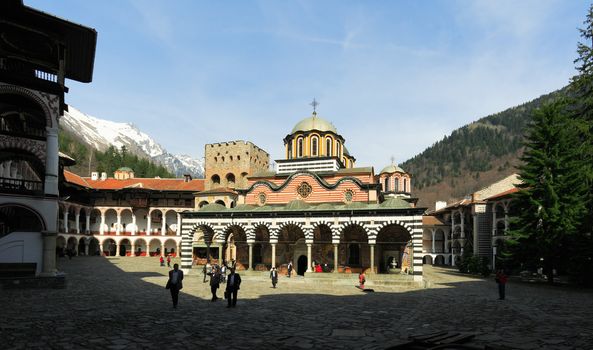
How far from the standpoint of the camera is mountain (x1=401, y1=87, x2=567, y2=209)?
148375 millimetres

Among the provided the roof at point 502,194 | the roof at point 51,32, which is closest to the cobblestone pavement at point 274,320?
the roof at point 51,32

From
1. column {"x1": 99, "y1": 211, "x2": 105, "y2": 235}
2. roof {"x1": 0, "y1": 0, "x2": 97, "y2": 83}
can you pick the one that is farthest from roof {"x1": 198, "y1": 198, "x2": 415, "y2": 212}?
column {"x1": 99, "y1": 211, "x2": 105, "y2": 235}

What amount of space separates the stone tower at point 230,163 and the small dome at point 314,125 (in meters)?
17.4

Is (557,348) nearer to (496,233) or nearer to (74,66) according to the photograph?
(74,66)

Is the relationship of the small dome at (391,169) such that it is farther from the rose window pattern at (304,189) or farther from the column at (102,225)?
the column at (102,225)

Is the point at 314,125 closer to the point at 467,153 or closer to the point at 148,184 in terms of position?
the point at 148,184

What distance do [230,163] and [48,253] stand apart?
1482 inches

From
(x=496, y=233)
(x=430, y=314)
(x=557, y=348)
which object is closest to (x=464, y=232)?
(x=496, y=233)

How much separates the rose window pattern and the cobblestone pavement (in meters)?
14.8

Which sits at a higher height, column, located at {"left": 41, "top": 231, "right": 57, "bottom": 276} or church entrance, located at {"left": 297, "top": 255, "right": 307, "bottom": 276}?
column, located at {"left": 41, "top": 231, "right": 57, "bottom": 276}

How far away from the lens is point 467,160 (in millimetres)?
165500

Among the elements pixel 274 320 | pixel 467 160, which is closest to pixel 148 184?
pixel 274 320

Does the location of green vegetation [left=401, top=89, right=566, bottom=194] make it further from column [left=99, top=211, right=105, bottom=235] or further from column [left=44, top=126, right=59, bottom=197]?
column [left=44, top=126, right=59, bottom=197]

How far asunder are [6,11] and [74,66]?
19.5ft
